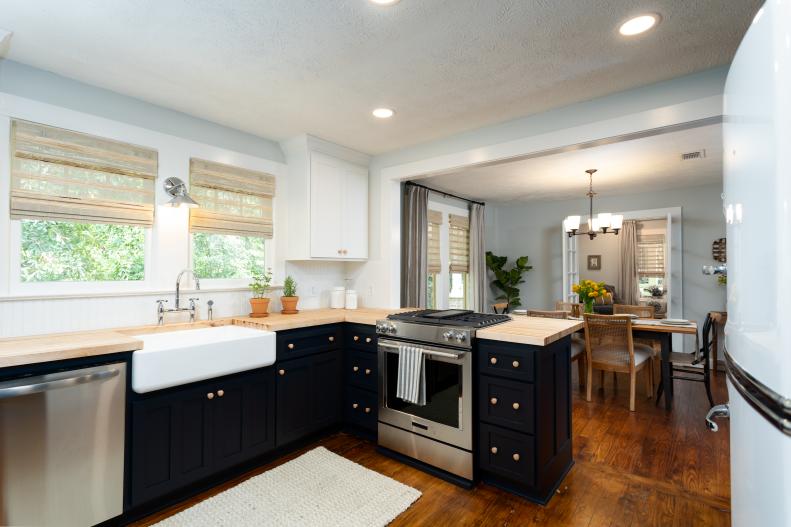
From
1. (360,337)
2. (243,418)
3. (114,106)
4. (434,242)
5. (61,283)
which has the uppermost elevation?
(114,106)

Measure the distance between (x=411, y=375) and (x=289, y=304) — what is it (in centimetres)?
136

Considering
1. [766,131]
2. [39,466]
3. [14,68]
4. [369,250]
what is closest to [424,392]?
[369,250]

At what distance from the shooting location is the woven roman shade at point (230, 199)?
9.97ft

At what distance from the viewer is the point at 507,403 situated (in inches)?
90.1

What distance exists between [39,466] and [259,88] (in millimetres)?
2314

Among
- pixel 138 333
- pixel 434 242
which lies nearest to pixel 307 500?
pixel 138 333

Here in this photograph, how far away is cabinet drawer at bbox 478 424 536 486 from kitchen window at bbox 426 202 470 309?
3.02 m

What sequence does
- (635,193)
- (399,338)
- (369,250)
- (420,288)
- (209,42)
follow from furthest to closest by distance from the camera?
(635,193) < (420,288) < (369,250) < (399,338) < (209,42)

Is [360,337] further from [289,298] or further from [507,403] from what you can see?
[507,403]

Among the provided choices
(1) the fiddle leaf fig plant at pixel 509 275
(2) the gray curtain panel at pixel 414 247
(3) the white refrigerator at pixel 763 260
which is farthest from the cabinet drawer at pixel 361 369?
(1) the fiddle leaf fig plant at pixel 509 275

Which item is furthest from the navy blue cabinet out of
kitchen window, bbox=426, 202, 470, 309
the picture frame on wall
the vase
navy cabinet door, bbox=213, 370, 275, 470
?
the picture frame on wall

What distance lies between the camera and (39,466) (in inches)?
69.6

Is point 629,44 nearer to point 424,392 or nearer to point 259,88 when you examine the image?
point 259,88

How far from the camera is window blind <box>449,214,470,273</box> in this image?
19.7 feet
